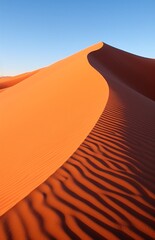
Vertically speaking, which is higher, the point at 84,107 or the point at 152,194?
the point at 84,107

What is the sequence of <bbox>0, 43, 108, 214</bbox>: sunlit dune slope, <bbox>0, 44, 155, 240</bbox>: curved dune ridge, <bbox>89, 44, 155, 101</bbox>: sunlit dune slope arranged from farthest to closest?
<bbox>89, 44, 155, 101</bbox>: sunlit dune slope
<bbox>0, 43, 108, 214</bbox>: sunlit dune slope
<bbox>0, 44, 155, 240</bbox>: curved dune ridge

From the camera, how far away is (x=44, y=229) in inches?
113

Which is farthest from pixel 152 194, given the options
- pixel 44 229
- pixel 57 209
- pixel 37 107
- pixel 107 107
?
pixel 37 107

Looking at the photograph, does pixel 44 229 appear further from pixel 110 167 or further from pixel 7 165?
pixel 7 165

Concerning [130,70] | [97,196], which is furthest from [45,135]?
[130,70]

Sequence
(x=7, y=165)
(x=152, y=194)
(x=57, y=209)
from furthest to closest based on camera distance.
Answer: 1. (x=7, y=165)
2. (x=152, y=194)
3. (x=57, y=209)

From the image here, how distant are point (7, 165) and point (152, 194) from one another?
3334mm

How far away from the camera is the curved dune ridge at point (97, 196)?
113 inches

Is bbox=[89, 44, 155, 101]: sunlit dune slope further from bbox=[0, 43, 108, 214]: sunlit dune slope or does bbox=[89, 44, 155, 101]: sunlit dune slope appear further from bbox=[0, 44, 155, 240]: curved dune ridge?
bbox=[0, 44, 155, 240]: curved dune ridge

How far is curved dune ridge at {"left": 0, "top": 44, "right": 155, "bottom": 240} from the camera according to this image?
2.86m

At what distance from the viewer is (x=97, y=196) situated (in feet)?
11.3

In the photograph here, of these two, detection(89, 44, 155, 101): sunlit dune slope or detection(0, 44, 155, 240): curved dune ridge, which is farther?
detection(89, 44, 155, 101): sunlit dune slope

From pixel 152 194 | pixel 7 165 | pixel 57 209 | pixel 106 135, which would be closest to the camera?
pixel 57 209

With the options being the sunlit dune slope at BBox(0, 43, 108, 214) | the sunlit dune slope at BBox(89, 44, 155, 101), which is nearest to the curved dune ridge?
the sunlit dune slope at BBox(0, 43, 108, 214)
